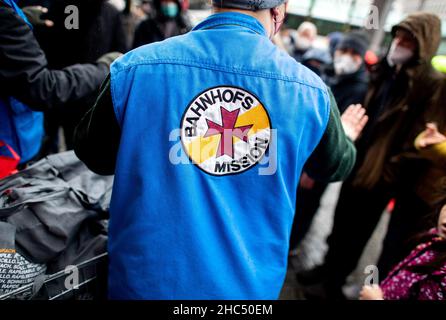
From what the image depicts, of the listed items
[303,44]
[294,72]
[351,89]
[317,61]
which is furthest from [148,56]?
[303,44]

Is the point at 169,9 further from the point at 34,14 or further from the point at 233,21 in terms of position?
the point at 233,21

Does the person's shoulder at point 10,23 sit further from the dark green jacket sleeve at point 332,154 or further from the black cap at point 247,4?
the dark green jacket sleeve at point 332,154

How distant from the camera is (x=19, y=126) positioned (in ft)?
4.83

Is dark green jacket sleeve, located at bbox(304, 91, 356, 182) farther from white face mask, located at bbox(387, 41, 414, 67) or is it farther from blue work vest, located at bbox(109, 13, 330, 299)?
white face mask, located at bbox(387, 41, 414, 67)

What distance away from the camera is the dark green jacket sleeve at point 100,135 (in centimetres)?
91

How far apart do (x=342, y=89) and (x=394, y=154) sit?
2.27 feet

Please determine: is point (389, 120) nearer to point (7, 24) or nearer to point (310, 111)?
point (310, 111)

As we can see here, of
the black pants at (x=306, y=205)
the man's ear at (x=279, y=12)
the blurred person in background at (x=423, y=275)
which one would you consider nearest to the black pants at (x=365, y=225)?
the black pants at (x=306, y=205)

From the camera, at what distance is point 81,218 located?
3.96 ft

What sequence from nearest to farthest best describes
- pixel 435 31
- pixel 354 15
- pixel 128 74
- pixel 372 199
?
1. pixel 128 74
2. pixel 435 31
3. pixel 372 199
4. pixel 354 15

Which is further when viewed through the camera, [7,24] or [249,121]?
[7,24]

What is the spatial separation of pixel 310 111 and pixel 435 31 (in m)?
1.79
